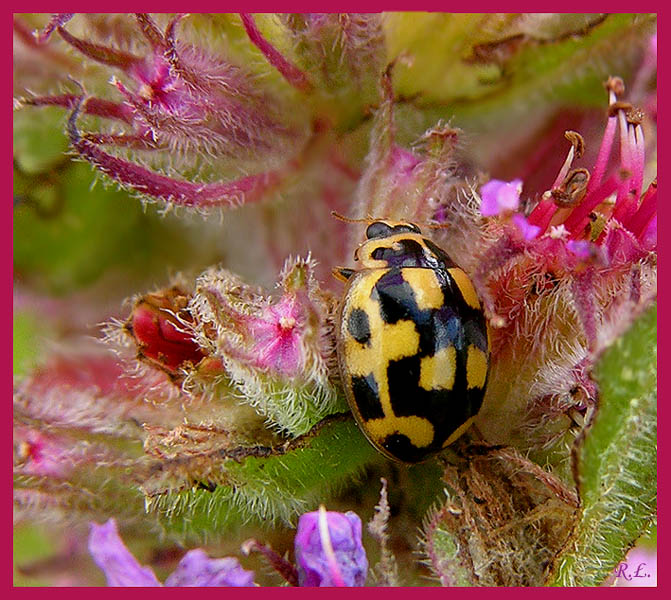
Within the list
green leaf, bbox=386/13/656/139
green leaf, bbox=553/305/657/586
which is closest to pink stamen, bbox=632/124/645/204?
green leaf, bbox=386/13/656/139

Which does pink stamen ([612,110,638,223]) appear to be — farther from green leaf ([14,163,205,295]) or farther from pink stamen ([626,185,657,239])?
green leaf ([14,163,205,295])

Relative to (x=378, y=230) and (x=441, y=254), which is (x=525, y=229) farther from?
(x=378, y=230)

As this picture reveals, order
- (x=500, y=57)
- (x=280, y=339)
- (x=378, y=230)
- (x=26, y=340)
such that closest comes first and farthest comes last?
(x=280, y=339), (x=378, y=230), (x=500, y=57), (x=26, y=340)

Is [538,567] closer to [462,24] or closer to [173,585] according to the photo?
[173,585]

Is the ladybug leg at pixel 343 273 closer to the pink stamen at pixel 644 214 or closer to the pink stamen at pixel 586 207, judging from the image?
the pink stamen at pixel 586 207

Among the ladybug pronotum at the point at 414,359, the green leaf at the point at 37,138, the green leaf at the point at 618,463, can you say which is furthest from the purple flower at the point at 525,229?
the green leaf at the point at 37,138

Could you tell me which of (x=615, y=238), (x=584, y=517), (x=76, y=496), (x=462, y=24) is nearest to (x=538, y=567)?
(x=584, y=517)

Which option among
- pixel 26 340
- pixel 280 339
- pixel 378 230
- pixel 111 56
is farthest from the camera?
pixel 26 340

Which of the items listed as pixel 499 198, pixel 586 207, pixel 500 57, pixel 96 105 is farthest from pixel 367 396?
pixel 500 57
